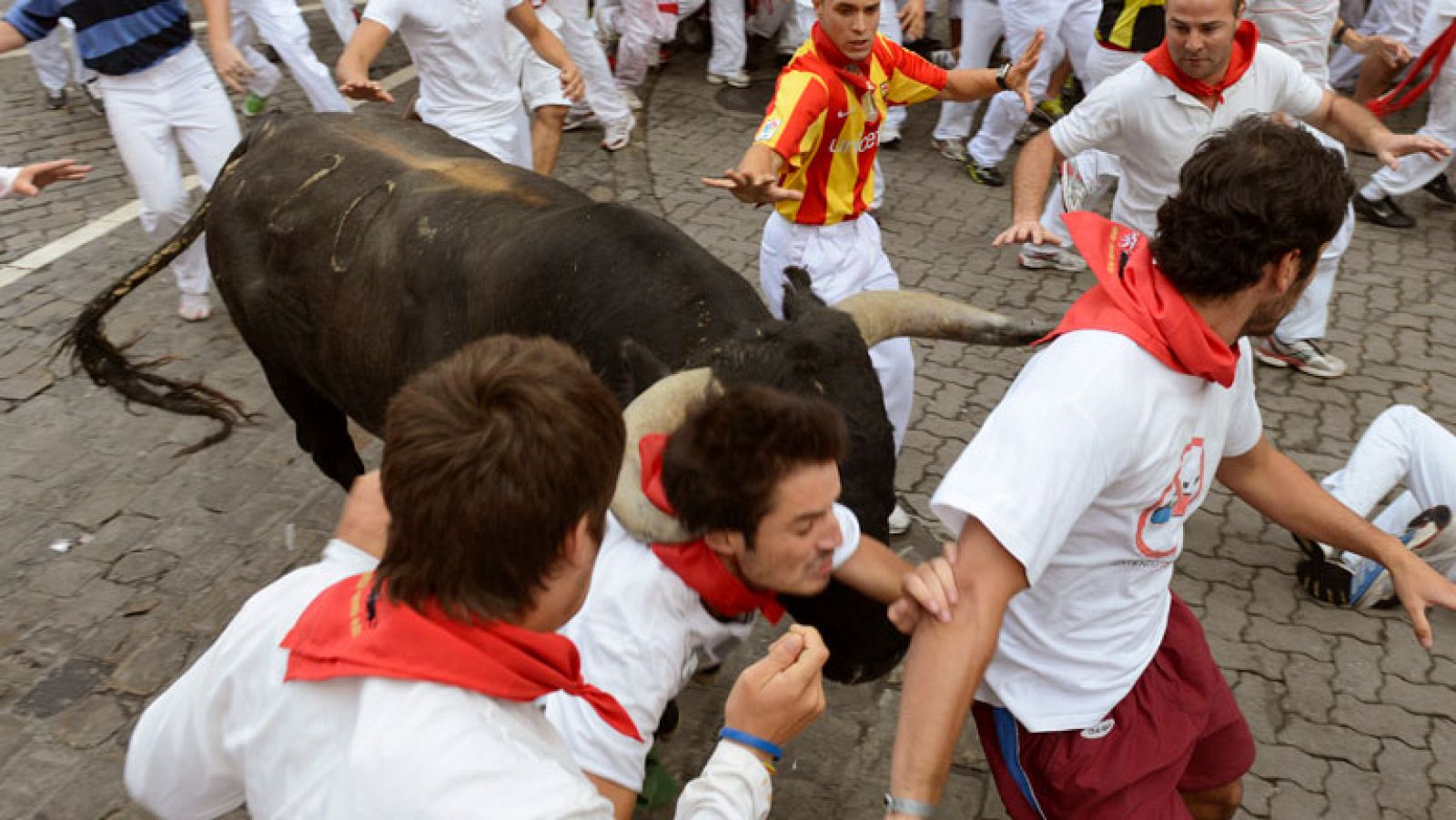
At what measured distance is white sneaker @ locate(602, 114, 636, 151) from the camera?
9.64 meters

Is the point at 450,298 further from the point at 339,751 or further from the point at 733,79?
the point at 733,79

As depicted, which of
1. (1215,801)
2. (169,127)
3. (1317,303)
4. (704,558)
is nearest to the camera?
(704,558)

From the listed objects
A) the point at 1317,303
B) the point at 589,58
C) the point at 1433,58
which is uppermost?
the point at 589,58

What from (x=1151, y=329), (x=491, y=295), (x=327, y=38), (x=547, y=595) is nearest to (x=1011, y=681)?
(x=1151, y=329)

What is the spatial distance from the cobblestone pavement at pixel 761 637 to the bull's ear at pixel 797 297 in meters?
1.74

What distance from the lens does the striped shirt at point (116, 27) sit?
6.14 m

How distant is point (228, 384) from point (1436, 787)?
5893mm

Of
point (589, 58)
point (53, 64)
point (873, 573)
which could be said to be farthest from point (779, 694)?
point (53, 64)

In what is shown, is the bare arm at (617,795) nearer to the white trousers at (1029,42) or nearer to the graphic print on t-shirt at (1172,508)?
the graphic print on t-shirt at (1172,508)

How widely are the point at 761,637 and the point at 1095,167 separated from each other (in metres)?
3.96

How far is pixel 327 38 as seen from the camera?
12352 mm

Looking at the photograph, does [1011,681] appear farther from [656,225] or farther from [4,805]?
[4,805]

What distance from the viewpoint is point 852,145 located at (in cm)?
510

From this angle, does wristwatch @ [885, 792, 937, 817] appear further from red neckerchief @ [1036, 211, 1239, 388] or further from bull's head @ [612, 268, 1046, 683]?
red neckerchief @ [1036, 211, 1239, 388]
